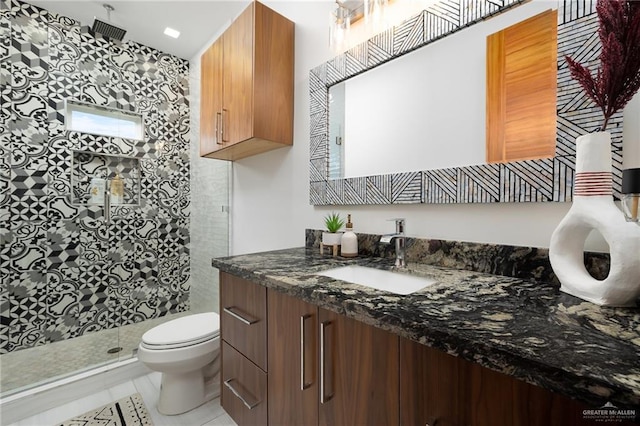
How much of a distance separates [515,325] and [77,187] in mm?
2989

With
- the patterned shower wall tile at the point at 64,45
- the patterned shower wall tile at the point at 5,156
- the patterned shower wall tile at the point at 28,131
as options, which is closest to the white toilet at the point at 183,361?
the patterned shower wall tile at the point at 5,156

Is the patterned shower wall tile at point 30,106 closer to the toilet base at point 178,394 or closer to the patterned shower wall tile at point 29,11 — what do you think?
the patterned shower wall tile at point 29,11

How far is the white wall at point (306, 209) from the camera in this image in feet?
2.97

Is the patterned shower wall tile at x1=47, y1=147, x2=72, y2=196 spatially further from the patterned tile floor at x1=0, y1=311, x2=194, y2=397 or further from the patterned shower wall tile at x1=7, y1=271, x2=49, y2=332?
the patterned tile floor at x1=0, y1=311, x2=194, y2=397

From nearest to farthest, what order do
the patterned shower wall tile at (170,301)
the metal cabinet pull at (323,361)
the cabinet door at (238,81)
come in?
the metal cabinet pull at (323,361), the cabinet door at (238,81), the patterned shower wall tile at (170,301)

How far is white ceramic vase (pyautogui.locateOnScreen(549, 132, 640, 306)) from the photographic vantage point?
1.98 feet

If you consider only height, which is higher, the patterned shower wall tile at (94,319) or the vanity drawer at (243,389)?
the vanity drawer at (243,389)

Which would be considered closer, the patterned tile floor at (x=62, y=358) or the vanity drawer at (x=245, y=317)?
the vanity drawer at (x=245, y=317)

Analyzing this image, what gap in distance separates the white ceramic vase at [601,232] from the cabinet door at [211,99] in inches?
70.2

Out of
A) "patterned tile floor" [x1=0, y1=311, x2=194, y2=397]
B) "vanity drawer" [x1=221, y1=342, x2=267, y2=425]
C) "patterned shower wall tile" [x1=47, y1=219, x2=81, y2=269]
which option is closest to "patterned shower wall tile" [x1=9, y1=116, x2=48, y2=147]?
"patterned shower wall tile" [x1=47, y1=219, x2=81, y2=269]

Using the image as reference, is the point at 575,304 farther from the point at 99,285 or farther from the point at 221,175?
the point at 99,285

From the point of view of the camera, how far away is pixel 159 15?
2.20 metres

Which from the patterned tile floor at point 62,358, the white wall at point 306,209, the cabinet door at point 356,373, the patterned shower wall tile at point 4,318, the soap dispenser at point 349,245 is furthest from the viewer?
the patterned shower wall tile at point 4,318

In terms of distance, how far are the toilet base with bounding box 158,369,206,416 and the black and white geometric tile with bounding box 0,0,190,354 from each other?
1.22m
